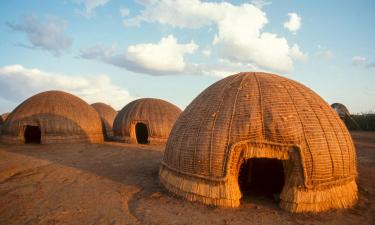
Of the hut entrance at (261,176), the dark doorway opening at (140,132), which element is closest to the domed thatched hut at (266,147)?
the hut entrance at (261,176)

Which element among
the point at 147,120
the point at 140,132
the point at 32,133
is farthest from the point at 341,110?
Answer: the point at 32,133

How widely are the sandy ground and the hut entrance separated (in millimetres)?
1276

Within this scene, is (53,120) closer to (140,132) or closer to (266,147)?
(140,132)

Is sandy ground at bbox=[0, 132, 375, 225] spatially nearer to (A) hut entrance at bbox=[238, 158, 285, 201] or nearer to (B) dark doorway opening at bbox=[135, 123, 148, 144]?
(A) hut entrance at bbox=[238, 158, 285, 201]

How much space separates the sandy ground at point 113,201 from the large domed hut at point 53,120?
18.1ft

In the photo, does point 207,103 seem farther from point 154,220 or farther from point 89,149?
point 89,149

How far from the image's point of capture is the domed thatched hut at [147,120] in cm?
1875

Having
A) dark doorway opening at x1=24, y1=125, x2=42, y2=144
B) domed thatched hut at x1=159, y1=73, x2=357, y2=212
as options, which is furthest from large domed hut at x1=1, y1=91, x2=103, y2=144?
domed thatched hut at x1=159, y1=73, x2=357, y2=212

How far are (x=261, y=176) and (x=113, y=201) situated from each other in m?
5.06

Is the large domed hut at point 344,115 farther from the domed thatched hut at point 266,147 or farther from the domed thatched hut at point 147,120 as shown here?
the domed thatched hut at point 266,147

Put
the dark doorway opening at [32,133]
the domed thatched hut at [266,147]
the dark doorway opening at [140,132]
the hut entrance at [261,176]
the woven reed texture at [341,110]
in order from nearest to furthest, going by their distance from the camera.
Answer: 1. the domed thatched hut at [266,147]
2. the hut entrance at [261,176]
3. the dark doorway opening at [32,133]
4. the dark doorway opening at [140,132]
5. the woven reed texture at [341,110]

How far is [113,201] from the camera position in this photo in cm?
707

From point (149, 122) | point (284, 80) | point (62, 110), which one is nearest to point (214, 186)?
point (284, 80)

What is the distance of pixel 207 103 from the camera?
308 inches
